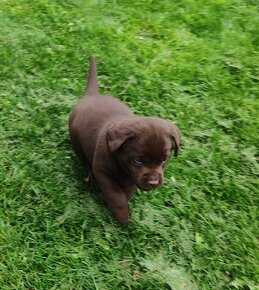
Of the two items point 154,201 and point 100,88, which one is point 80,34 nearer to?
point 100,88

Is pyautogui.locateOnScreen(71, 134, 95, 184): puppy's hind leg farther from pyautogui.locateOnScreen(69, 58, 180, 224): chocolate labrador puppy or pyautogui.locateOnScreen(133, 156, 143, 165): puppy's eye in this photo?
pyautogui.locateOnScreen(133, 156, 143, 165): puppy's eye

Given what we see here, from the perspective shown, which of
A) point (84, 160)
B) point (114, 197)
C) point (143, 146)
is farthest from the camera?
point (84, 160)

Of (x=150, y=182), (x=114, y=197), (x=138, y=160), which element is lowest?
(x=114, y=197)

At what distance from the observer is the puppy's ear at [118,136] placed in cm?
348

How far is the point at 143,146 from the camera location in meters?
3.49

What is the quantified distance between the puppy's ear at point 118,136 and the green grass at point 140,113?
2.62ft

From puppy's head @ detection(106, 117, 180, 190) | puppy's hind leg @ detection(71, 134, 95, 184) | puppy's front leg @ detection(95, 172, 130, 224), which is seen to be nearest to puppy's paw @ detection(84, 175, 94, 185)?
puppy's hind leg @ detection(71, 134, 95, 184)

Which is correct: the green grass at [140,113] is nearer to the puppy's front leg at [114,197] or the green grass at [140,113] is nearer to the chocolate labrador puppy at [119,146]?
the puppy's front leg at [114,197]

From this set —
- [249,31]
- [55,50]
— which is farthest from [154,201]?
[249,31]

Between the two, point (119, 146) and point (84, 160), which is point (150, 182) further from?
point (84, 160)

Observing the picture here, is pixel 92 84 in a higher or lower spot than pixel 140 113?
higher

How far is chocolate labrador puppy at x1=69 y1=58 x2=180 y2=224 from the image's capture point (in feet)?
11.5

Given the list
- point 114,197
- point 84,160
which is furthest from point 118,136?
point 84,160

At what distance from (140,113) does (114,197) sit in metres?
1.39
